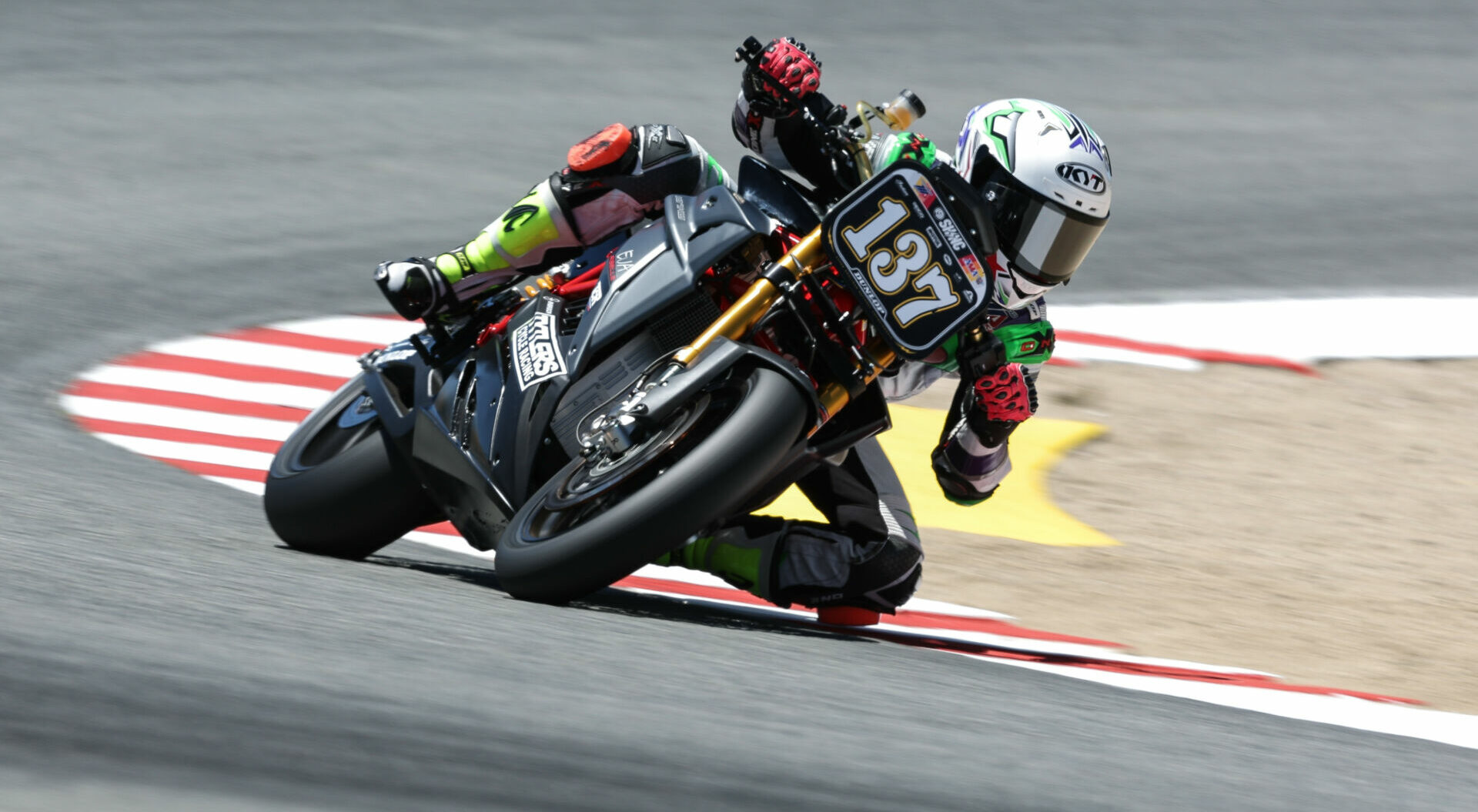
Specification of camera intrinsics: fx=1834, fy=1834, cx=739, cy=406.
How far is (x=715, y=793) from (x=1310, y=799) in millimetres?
1118

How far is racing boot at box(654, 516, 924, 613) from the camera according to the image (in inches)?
201

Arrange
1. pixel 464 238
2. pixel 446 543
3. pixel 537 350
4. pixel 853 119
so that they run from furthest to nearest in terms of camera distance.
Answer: pixel 464 238
pixel 446 543
pixel 537 350
pixel 853 119

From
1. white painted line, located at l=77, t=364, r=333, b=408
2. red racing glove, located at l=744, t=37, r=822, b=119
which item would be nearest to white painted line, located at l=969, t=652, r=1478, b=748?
red racing glove, located at l=744, t=37, r=822, b=119

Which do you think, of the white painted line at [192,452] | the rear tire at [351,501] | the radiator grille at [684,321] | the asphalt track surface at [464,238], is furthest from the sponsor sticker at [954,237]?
the white painted line at [192,452]

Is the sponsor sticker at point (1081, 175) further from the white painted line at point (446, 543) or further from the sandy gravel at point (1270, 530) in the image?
the white painted line at point (446, 543)

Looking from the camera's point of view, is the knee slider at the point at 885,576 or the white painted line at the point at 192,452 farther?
the white painted line at the point at 192,452

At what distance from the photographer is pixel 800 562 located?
16.8 feet

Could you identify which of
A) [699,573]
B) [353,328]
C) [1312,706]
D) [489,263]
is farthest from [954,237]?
[353,328]

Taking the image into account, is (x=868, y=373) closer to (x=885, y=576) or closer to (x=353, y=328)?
(x=885, y=576)

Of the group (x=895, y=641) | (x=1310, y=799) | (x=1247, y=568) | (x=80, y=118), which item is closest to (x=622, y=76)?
(x=80, y=118)

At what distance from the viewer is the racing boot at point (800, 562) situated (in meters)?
5.11

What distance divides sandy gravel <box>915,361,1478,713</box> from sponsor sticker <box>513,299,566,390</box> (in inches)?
78.4

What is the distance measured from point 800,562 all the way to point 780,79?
4.36ft

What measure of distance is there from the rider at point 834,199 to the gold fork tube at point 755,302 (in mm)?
350
